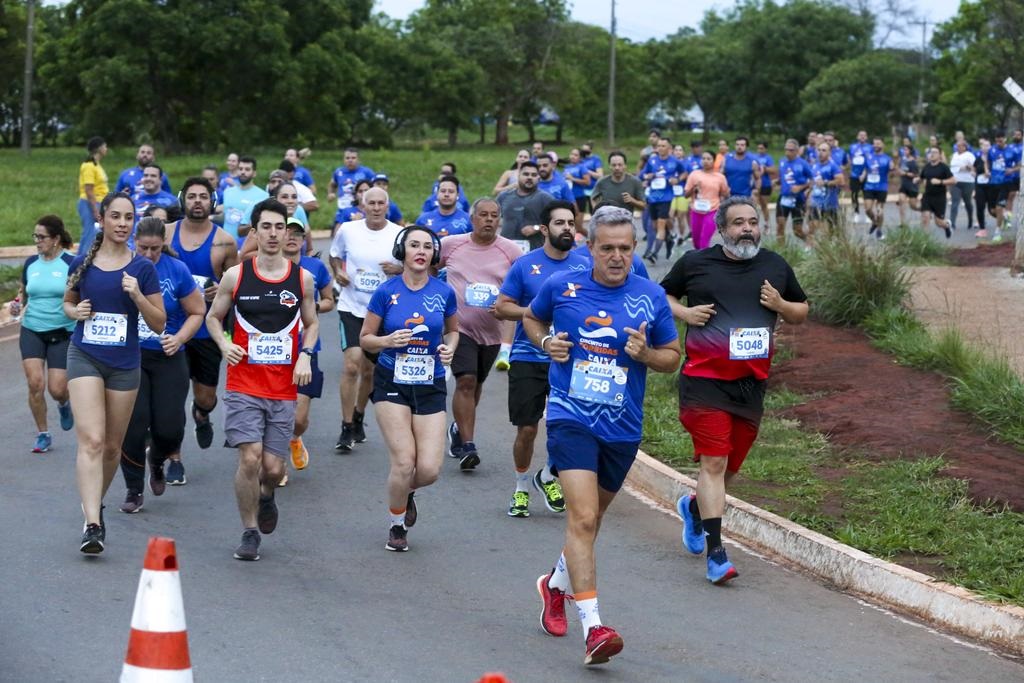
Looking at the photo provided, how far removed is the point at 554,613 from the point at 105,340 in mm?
3010

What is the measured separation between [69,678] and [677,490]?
4953mm

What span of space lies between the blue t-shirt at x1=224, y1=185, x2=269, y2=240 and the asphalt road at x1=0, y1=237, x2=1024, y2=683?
491 centimetres

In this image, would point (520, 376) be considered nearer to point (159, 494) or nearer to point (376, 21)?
point (159, 494)

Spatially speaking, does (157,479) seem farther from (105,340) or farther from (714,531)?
(714,531)

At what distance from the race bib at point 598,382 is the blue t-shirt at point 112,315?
9.41ft

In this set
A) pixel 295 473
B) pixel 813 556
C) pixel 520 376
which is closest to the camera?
pixel 813 556

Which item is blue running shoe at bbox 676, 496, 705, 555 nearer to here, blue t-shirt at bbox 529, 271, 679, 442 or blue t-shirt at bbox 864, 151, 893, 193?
blue t-shirt at bbox 529, 271, 679, 442

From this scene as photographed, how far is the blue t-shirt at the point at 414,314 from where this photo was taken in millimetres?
9125

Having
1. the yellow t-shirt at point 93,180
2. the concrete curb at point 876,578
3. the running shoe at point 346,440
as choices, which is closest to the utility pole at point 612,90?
the yellow t-shirt at point 93,180

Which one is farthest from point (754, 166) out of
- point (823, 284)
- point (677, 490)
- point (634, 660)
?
point (634, 660)

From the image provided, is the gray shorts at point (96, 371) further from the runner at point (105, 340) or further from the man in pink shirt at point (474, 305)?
the man in pink shirt at point (474, 305)

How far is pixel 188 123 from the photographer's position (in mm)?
61031

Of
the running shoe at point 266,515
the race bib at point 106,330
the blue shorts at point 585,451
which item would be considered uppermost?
the race bib at point 106,330

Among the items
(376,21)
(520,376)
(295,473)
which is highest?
(376,21)
